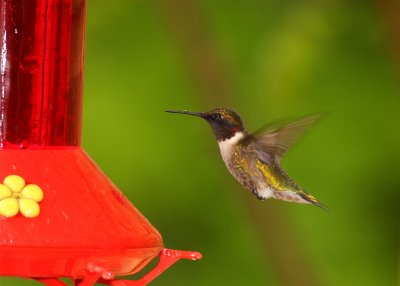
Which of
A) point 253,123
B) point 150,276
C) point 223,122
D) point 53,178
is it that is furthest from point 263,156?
point 253,123

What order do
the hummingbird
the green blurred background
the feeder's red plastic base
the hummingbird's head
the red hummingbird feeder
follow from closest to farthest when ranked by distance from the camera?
the red hummingbird feeder
the feeder's red plastic base
the hummingbird's head
the hummingbird
the green blurred background

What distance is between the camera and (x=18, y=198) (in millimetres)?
2912

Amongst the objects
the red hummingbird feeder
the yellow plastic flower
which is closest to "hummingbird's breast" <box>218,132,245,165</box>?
the red hummingbird feeder

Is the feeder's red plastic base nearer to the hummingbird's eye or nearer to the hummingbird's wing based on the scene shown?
the hummingbird's eye

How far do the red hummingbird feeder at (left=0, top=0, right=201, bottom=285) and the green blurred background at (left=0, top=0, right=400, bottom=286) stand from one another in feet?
6.40

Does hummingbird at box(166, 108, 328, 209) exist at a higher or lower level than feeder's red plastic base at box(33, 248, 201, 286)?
higher

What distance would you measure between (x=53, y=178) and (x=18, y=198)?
222mm

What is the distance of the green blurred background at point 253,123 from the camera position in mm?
5543

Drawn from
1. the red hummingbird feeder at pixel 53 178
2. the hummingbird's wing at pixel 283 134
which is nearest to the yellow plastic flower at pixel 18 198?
the red hummingbird feeder at pixel 53 178

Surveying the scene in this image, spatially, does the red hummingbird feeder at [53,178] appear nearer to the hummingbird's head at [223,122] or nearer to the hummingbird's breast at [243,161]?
the hummingbird's head at [223,122]

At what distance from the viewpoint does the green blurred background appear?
5543 mm

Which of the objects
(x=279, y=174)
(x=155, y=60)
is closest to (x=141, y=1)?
(x=155, y=60)

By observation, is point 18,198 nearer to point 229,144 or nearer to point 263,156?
point 229,144

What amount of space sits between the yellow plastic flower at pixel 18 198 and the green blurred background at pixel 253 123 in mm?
2447
